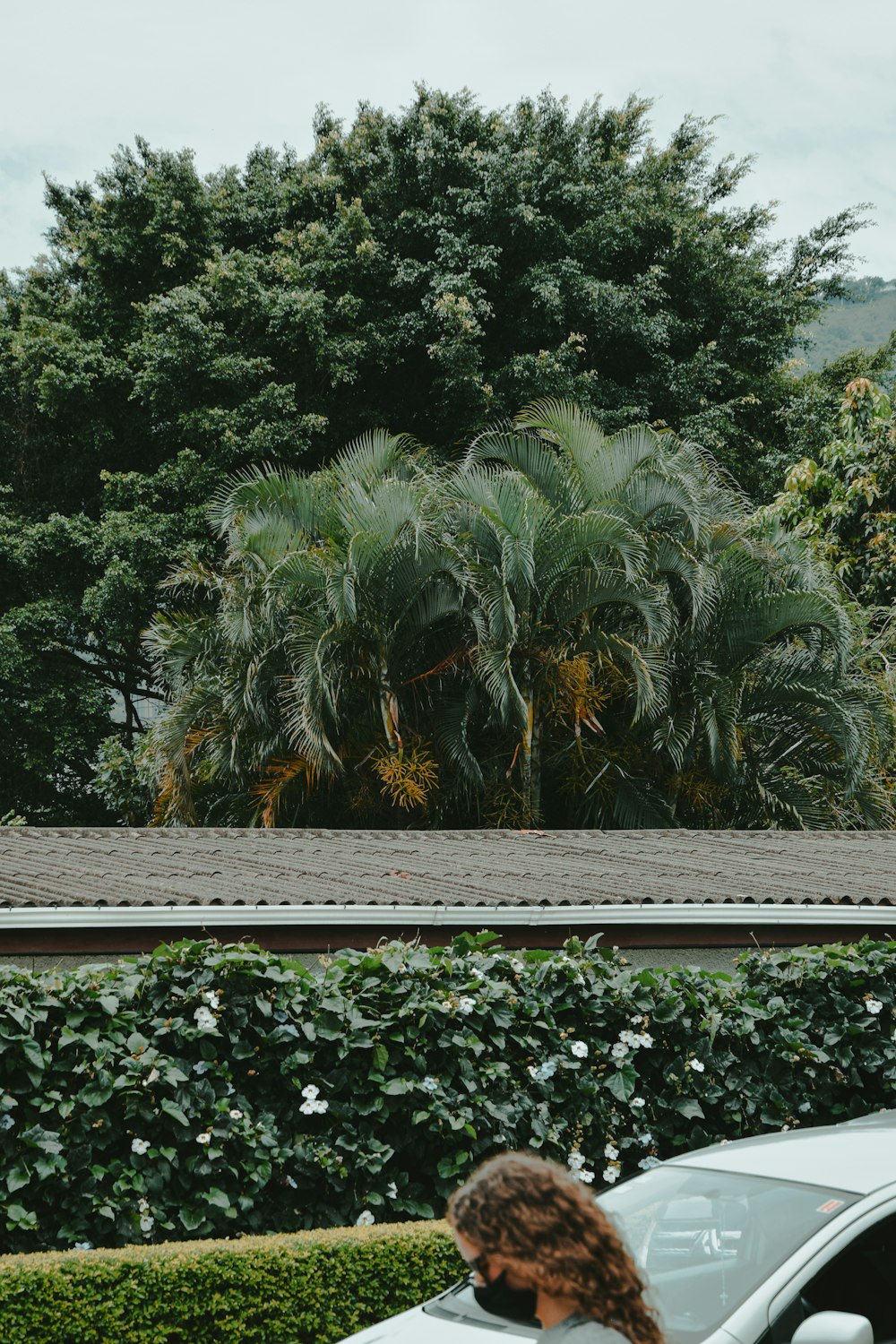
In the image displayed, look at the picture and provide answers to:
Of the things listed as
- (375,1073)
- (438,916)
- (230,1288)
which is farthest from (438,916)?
(230,1288)

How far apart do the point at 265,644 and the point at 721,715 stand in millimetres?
5719

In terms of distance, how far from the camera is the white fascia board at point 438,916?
8367 mm

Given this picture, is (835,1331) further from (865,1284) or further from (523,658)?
(523,658)

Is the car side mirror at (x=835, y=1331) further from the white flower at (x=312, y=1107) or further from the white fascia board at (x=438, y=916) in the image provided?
the white fascia board at (x=438, y=916)

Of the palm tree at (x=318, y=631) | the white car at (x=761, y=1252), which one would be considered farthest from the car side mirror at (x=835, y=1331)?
the palm tree at (x=318, y=631)

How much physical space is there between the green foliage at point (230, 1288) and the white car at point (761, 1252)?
1.42 metres

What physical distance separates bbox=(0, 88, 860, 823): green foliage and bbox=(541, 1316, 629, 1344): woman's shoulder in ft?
65.1

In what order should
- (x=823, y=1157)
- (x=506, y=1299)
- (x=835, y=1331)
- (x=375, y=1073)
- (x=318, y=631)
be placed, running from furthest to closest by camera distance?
(x=318, y=631) < (x=375, y=1073) < (x=823, y=1157) < (x=835, y=1331) < (x=506, y=1299)

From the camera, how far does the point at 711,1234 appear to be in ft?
13.8

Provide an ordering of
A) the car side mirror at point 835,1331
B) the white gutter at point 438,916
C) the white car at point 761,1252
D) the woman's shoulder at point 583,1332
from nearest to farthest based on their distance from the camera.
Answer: the woman's shoulder at point 583,1332
the car side mirror at point 835,1331
the white car at point 761,1252
the white gutter at point 438,916

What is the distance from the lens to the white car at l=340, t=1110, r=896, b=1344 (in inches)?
150

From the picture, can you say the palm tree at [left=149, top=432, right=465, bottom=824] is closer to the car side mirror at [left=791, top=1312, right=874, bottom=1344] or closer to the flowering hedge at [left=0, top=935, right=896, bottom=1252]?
the flowering hedge at [left=0, top=935, right=896, bottom=1252]

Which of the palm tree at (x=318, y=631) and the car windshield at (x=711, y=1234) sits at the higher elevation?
the palm tree at (x=318, y=631)

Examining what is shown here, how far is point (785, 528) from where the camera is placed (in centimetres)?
2205
